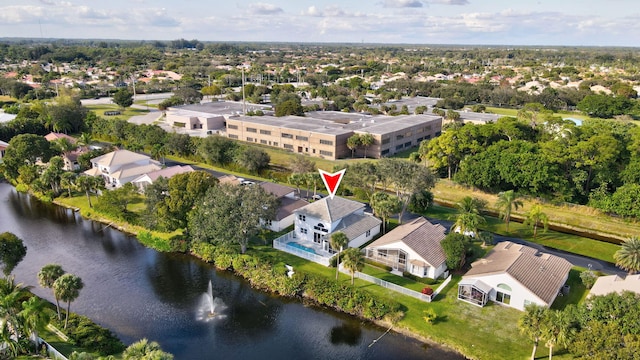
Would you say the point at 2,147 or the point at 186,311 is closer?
the point at 186,311

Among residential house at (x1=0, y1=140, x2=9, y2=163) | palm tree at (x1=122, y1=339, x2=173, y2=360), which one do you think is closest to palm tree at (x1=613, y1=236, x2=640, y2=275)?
palm tree at (x1=122, y1=339, x2=173, y2=360)

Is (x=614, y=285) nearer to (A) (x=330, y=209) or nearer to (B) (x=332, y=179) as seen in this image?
(A) (x=330, y=209)

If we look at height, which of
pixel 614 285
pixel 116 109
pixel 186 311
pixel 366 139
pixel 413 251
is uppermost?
pixel 116 109

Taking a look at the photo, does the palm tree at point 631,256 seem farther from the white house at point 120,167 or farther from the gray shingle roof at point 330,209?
the white house at point 120,167

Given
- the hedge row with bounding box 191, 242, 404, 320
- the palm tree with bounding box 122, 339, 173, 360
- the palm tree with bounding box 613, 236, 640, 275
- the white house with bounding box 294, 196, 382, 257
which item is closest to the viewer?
the palm tree with bounding box 122, 339, 173, 360

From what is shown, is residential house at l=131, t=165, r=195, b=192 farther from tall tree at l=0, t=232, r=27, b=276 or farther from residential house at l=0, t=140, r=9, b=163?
residential house at l=0, t=140, r=9, b=163

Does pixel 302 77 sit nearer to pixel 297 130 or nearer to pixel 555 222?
pixel 297 130

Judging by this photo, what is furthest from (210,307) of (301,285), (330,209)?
(330,209)
